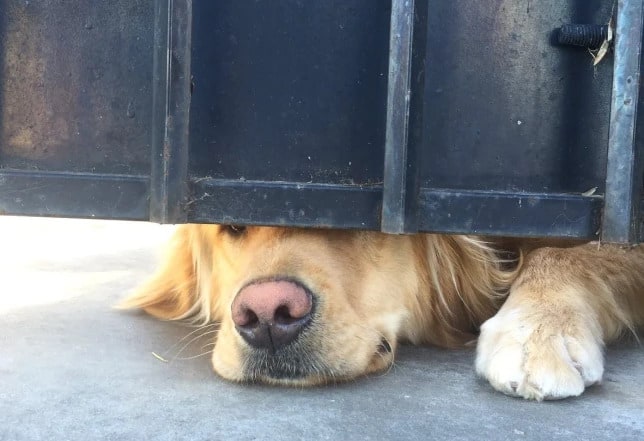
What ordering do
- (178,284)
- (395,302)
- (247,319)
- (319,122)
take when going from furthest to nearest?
(178,284) < (395,302) < (247,319) < (319,122)

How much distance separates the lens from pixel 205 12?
181cm

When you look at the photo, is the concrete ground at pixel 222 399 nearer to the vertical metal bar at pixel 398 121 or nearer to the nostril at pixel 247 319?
the nostril at pixel 247 319

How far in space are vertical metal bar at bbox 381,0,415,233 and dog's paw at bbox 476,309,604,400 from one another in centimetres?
49

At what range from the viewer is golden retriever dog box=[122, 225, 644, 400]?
201 centimetres

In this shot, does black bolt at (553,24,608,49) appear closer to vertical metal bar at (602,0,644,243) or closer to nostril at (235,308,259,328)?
vertical metal bar at (602,0,644,243)

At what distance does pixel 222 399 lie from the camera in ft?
6.34

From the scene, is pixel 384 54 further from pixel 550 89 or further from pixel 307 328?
pixel 307 328

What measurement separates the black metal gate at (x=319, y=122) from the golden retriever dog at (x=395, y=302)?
32 cm

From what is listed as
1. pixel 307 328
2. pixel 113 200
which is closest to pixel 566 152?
pixel 307 328

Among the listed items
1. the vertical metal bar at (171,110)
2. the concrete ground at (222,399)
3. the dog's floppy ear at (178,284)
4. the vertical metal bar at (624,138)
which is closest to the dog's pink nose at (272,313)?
the concrete ground at (222,399)

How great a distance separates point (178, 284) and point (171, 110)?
1.57m

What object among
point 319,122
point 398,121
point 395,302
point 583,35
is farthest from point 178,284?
point 583,35

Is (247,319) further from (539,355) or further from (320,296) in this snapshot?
(539,355)

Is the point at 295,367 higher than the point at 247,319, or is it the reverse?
the point at 247,319
